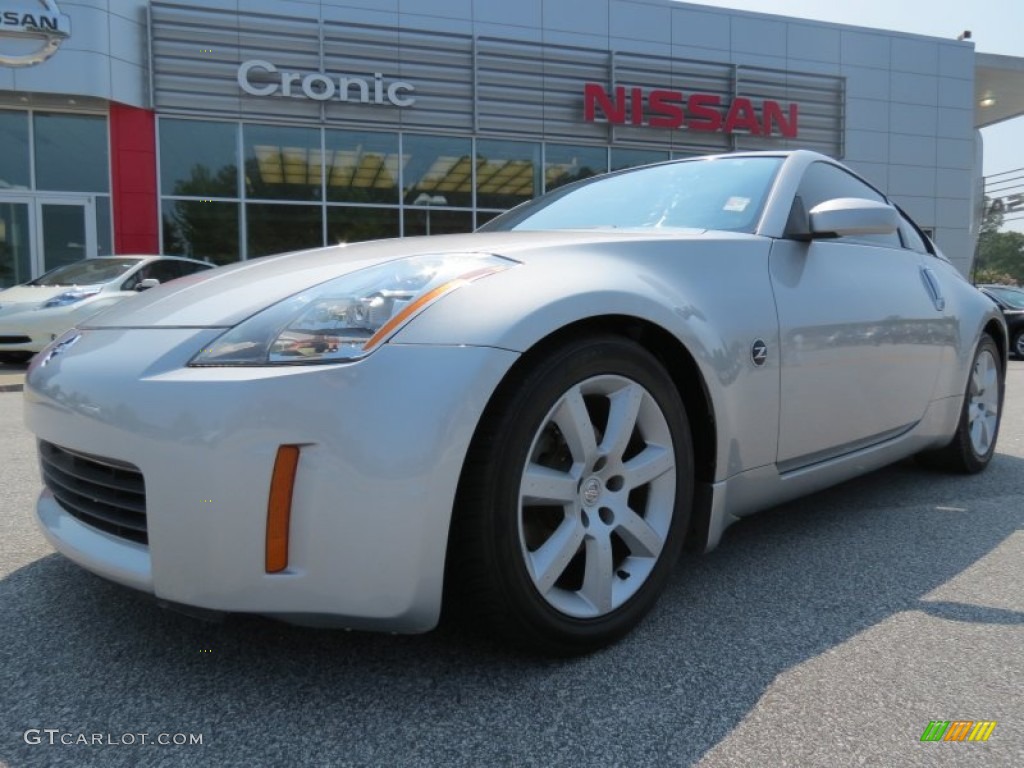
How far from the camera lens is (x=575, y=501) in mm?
1798

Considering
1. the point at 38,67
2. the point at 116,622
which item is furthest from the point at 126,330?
the point at 38,67

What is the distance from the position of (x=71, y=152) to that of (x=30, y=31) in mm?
1798

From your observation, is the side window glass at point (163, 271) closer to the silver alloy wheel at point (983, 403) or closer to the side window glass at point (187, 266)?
the side window glass at point (187, 266)

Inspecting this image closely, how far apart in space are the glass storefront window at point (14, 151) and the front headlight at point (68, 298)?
546 centimetres

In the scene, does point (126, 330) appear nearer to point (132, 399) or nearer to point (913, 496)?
point (132, 399)

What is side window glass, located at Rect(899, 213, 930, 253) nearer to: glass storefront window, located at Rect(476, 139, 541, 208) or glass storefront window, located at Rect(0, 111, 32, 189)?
glass storefront window, located at Rect(476, 139, 541, 208)

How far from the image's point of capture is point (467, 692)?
5.46 ft

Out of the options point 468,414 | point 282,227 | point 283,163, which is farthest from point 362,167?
point 468,414

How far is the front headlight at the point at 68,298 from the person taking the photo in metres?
8.41

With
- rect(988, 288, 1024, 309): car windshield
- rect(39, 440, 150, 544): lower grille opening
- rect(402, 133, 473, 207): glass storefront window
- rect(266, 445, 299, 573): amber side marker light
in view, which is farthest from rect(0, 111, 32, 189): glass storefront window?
rect(988, 288, 1024, 309): car windshield

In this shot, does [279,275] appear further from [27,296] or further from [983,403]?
[27,296]

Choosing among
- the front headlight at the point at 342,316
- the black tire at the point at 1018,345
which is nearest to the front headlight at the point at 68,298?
the front headlight at the point at 342,316

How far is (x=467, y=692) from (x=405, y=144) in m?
13.4

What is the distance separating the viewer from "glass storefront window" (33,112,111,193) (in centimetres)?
1258
